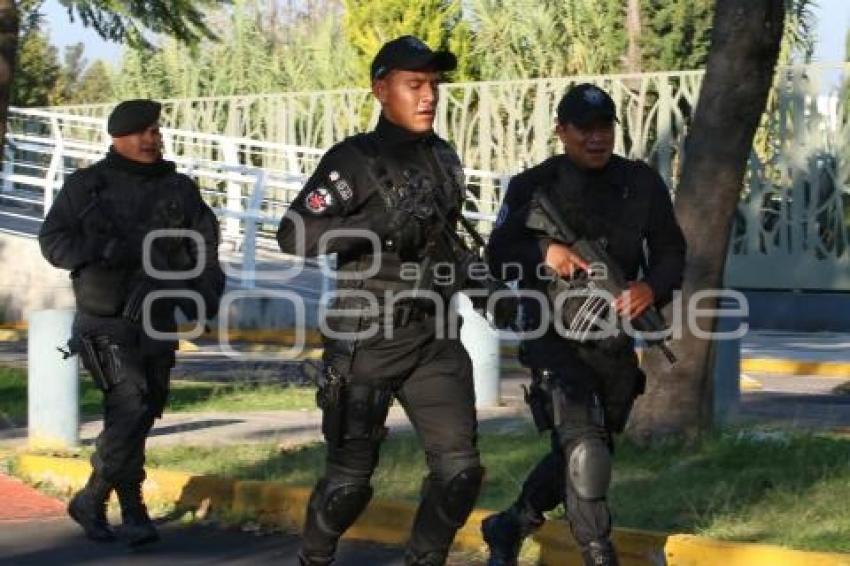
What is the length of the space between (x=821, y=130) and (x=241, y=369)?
904cm

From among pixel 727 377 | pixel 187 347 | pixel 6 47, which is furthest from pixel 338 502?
pixel 187 347

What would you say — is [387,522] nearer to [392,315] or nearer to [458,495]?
[458,495]

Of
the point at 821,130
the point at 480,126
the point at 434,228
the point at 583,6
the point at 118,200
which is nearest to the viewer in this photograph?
the point at 434,228

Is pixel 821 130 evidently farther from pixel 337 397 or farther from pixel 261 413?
pixel 337 397

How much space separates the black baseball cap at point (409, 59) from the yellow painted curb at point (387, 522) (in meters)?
2.07

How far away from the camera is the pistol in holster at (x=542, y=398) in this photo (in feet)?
22.3

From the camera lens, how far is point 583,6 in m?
31.9

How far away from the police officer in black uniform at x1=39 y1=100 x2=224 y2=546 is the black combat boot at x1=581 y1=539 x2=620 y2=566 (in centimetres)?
242

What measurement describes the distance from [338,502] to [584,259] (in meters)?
1.13

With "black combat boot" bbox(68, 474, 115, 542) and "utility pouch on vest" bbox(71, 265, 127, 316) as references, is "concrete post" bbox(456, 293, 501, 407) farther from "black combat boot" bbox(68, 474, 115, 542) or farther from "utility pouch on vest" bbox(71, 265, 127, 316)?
"utility pouch on vest" bbox(71, 265, 127, 316)

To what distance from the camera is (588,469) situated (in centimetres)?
659

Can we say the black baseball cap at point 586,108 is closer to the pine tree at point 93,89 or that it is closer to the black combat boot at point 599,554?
→ the black combat boot at point 599,554

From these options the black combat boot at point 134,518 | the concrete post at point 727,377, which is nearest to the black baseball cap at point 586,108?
the black combat boot at point 134,518

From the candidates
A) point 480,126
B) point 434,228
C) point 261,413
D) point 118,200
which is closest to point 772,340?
point 480,126
